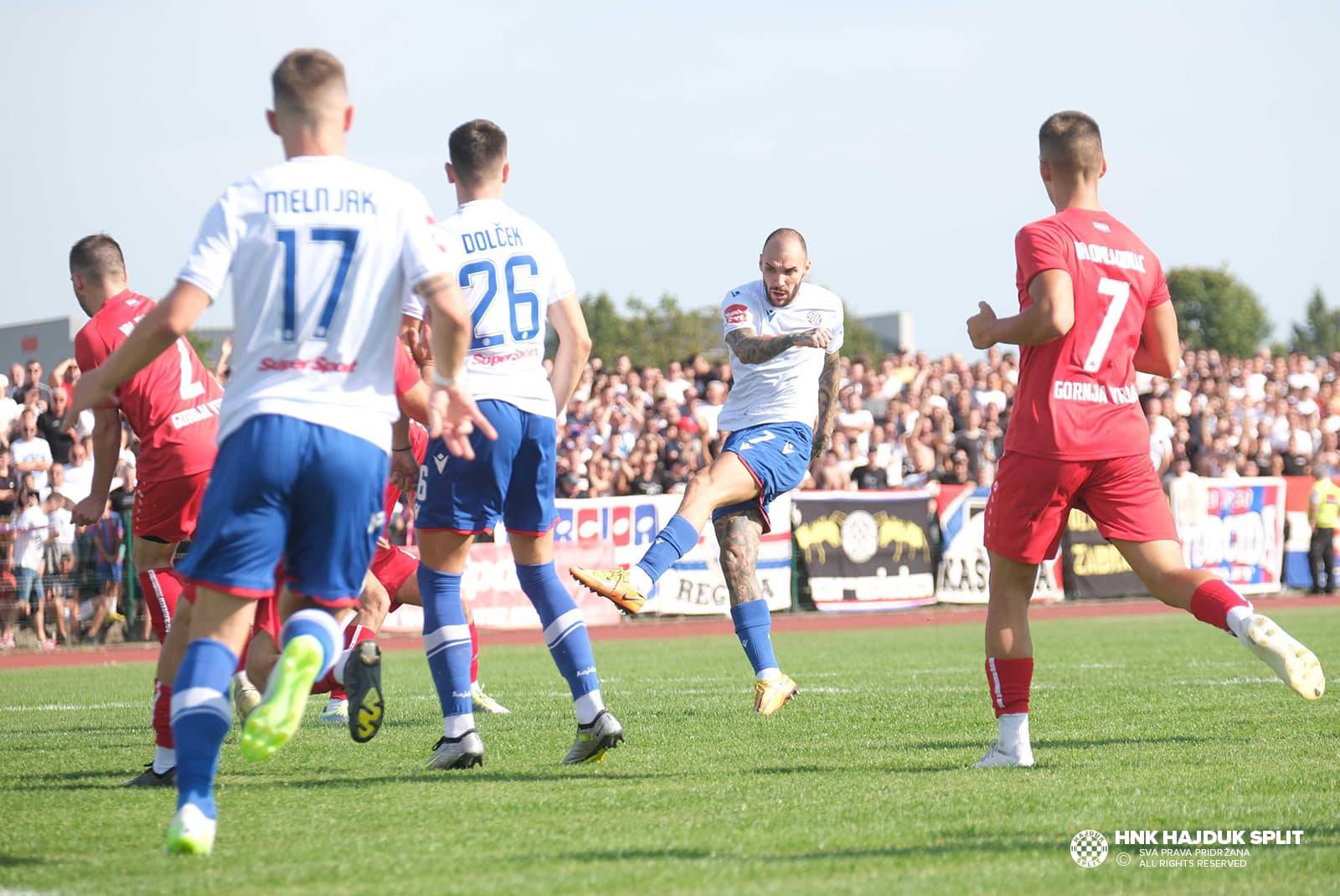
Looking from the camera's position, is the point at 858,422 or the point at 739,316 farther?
the point at 858,422

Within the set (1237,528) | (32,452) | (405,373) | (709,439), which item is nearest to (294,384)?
(405,373)

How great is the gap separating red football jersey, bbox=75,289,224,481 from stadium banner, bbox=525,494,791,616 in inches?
502

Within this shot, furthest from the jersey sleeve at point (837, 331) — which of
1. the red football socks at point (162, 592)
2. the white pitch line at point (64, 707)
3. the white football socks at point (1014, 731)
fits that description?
the white pitch line at point (64, 707)

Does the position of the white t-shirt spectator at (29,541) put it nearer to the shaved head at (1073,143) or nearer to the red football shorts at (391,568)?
the red football shorts at (391,568)

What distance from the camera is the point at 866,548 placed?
71.3ft

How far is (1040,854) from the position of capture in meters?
4.30

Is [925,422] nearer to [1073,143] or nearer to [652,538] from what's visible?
[652,538]

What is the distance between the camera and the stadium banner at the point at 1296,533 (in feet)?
81.1

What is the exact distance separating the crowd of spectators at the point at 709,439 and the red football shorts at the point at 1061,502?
8969mm

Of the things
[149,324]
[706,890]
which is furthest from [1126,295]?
[149,324]

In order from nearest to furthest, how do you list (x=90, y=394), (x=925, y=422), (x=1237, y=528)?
(x=90, y=394) < (x=925, y=422) < (x=1237, y=528)

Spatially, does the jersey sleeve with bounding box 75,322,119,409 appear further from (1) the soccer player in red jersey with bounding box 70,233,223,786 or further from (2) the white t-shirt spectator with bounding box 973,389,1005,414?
(2) the white t-shirt spectator with bounding box 973,389,1005,414

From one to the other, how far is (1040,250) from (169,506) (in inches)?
147

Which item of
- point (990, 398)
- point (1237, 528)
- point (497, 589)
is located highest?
point (990, 398)
